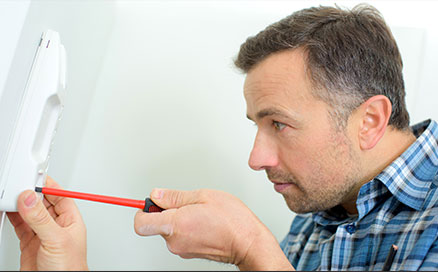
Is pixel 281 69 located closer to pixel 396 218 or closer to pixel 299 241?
pixel 396 218

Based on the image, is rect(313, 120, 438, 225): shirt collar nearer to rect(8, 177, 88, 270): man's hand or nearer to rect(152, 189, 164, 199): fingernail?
rect(152, 189, 164, 199): fingernail

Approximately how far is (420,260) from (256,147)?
44cm

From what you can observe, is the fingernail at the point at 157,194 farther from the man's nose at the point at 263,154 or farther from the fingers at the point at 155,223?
the man's nose at the point at 263,154

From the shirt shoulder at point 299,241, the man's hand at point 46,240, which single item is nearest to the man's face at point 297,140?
the shirt shoulder at point 299,241

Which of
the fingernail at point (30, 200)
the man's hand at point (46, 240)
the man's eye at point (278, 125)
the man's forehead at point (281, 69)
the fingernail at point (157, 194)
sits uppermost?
the man's forehead at point (281, 69)

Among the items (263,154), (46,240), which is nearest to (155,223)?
(46,240)

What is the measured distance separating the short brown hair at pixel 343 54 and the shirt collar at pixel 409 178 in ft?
0.32

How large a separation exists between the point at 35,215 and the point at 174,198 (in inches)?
9.8

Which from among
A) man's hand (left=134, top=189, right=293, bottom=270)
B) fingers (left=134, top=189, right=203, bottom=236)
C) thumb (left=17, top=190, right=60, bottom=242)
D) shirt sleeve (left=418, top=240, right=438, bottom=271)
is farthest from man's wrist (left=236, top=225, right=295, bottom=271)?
thumb (left=17, top=190, right=60, bottom=242)

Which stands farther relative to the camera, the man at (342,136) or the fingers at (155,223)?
the man at (342,136)

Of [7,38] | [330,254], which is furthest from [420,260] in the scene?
[7,38]

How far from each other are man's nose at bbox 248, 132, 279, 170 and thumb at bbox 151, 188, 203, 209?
10.5 inches

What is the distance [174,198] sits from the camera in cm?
77

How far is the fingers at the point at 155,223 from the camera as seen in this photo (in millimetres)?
731
